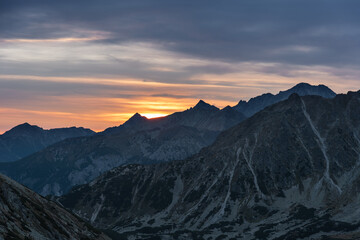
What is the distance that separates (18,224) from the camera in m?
134

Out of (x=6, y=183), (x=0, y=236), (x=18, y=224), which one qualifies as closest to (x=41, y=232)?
(x=18, y=224)

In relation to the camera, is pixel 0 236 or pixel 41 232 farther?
pixel 41 232

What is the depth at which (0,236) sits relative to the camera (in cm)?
10888

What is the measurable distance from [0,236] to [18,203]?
142 ft

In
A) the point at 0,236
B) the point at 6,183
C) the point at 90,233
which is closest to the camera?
the point at 0,236

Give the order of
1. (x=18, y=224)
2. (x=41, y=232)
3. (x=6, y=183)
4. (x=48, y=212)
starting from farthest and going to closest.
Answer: (x=48, y=212) → (x=6, y=183) → (x=41, y=232) → (x=18, y=224)

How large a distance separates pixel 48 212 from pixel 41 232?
84.0 feet

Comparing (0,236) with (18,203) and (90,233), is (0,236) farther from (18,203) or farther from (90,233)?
(90,233)

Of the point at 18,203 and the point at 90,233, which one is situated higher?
the point at 18,203

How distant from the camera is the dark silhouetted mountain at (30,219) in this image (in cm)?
12900

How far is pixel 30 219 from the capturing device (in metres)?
148

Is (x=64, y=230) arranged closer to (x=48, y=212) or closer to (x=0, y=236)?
(x=48, y=212)

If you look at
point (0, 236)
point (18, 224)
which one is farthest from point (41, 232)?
point (0, 236)

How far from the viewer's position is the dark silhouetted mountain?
12900 centimetres
